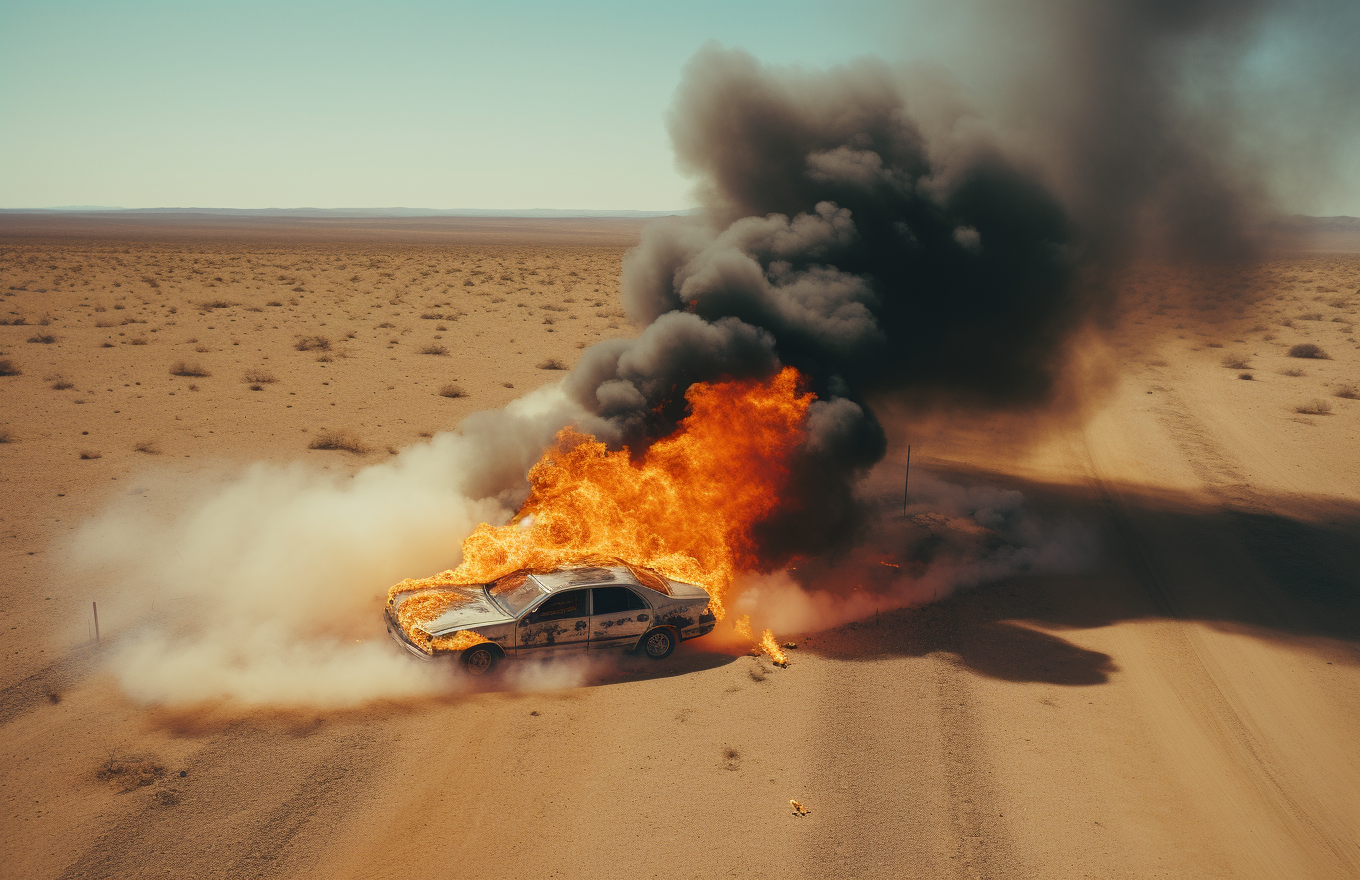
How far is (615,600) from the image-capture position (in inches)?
449

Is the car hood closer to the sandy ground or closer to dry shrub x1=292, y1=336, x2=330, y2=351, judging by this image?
the sandy ground

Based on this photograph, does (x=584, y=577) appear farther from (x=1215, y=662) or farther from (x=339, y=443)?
(x=339, y=443)

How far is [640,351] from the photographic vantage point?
46.8 ft

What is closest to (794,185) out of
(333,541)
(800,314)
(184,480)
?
(800,314)

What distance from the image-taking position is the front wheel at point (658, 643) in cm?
1174

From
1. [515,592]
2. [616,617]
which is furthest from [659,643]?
[515,592]

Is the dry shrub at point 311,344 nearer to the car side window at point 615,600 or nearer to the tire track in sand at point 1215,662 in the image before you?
the car side window at point 615,600

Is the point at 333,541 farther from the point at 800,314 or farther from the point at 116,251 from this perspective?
the point at 116,251

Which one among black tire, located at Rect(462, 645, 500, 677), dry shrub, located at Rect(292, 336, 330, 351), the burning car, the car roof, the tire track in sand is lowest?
the tire track in sand

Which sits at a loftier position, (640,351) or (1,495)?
(640,351)

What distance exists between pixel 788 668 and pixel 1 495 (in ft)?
52.7

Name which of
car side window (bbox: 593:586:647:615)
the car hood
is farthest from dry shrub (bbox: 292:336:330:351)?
car side window (bbox: 593:586:647:615)

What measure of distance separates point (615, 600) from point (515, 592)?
137cm

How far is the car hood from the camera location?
1074 centimetres
